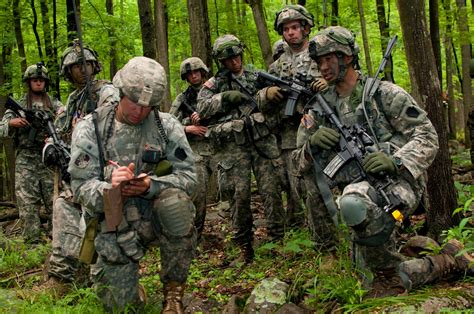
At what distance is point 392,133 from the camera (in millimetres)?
4223

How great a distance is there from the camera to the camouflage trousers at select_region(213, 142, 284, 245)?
6023 mm

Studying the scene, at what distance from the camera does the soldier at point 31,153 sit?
24.9ft

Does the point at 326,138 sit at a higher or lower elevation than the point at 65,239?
higher

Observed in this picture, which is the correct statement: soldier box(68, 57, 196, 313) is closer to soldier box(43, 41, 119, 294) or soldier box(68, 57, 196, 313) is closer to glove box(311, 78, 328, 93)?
soldier box(43, 41, 119, 294)

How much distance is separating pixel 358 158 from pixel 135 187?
1749mm

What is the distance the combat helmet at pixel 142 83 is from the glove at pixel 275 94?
1929mm

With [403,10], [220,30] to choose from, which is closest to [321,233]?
[403,10]

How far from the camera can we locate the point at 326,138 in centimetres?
405

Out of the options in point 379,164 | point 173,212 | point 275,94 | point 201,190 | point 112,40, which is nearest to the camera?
point 379,164

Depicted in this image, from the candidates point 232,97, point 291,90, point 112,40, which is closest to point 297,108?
point 291,90

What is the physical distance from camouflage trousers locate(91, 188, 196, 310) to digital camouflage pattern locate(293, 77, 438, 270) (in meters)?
1.27

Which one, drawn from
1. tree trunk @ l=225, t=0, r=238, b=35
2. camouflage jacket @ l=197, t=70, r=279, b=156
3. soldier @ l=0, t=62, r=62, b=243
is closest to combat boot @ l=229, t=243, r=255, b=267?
camouflage jacket @ l=197, t=70, r=279, b=156

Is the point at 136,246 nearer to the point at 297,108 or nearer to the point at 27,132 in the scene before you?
the point at 297,108

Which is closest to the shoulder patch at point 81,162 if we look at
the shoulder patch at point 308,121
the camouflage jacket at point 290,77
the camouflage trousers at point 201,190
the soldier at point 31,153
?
the shoulder patch at point 308,121
